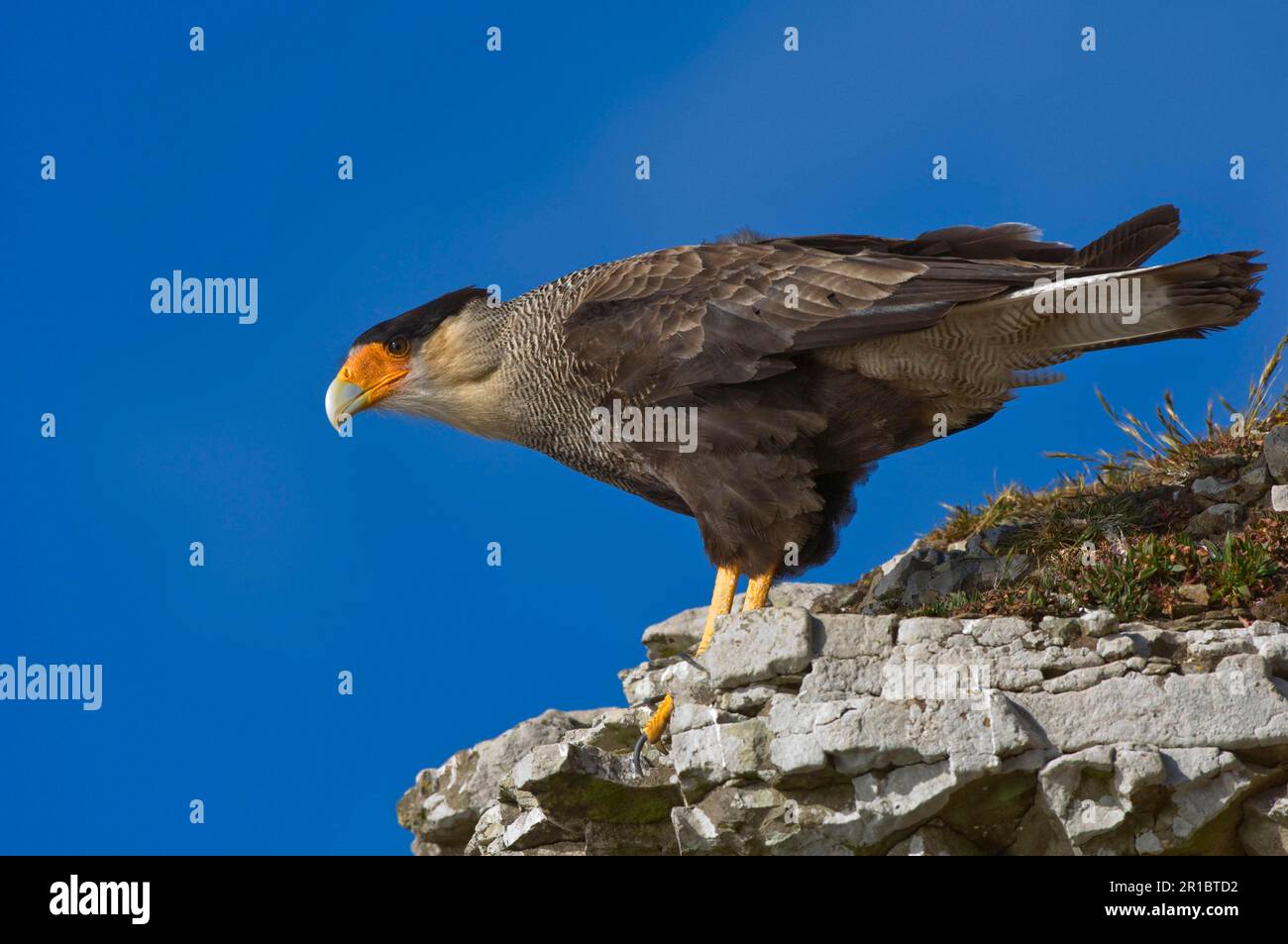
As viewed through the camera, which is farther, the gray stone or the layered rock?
the gray stone

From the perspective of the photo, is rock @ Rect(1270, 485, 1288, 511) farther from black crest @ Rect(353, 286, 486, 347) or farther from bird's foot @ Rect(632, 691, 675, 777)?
black crest @ Rect(353, 286, 486, 347)

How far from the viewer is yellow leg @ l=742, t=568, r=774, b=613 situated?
920 cm

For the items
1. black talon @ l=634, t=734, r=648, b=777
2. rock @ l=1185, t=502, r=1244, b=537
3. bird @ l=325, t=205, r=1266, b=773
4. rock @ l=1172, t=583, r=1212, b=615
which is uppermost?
bird @ l=325, t=205, r=1266, b=773

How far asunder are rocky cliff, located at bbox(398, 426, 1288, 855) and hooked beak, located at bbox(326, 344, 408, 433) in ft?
10.5

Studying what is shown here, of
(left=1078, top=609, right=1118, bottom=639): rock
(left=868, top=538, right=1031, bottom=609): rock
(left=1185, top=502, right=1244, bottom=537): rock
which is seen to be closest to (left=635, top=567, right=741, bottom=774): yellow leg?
(left=868, top=538, right=1031, bottom=609): rock

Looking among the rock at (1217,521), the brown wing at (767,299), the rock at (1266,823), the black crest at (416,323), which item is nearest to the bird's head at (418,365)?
the black crest at (416,323)

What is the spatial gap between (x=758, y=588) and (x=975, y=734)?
208 centimetres

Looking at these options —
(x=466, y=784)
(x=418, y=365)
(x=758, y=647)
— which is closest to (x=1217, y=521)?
(x=758, y=647)

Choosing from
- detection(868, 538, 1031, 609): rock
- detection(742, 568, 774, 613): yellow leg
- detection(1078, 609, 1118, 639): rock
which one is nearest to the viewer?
detection(1078, 609, 1118, 639): rock

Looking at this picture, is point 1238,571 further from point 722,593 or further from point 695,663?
point 695,663

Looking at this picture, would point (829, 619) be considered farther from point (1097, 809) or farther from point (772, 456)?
point (1097, 809)

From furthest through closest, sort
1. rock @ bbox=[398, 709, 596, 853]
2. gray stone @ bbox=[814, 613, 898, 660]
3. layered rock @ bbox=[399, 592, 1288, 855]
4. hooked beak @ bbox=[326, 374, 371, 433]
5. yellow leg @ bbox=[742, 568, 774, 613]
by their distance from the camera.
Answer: rock @ bbox=[398, 709, 596, 853], hooked beak @ bbox=[326, 374, 371, 433], yellow leg @ bbox=[742, 568, 774, 613], gray stone @ bbox=[814, 613, 898, 660], layered rock @ bbox=[399, 592, 1288, 855]
